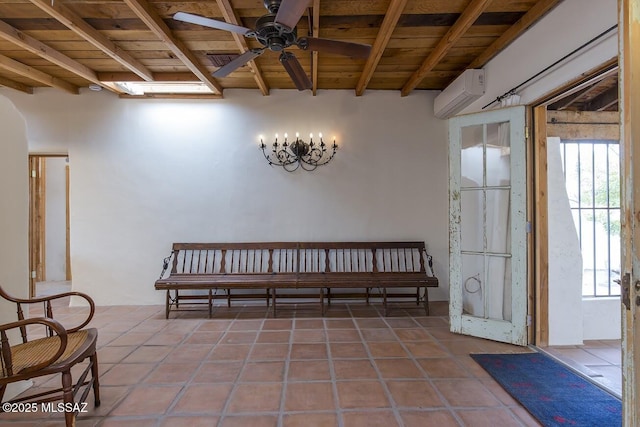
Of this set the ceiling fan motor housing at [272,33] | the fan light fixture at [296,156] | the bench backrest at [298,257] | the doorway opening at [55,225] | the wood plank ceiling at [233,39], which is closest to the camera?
the ceiling fan motor housing at [272,33]

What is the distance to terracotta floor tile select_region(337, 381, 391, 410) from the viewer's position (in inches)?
80.3

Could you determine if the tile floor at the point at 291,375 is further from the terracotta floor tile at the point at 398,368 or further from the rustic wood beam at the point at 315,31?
the rustic wood beam at the point at 315,31

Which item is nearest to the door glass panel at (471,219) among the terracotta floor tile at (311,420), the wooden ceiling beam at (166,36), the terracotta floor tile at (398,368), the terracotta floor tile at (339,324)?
the terracotta floor tile at (398,368)

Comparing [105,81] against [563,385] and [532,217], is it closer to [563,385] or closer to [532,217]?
[532,217]

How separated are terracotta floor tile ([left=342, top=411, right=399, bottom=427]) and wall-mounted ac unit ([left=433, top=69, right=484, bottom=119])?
330cm

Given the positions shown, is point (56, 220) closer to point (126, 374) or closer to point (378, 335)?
point (126, 374)

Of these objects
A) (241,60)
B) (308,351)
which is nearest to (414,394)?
(308,351)

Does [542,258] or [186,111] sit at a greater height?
[186,111]

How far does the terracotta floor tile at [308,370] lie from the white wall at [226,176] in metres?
1.99

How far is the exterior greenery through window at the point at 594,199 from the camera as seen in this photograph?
3529 millimetres

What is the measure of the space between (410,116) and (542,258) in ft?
Result: 8.13

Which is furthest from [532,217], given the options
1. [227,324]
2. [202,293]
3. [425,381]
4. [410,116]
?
[202,293]

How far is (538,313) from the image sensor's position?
2.88 meters

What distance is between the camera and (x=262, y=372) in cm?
246
